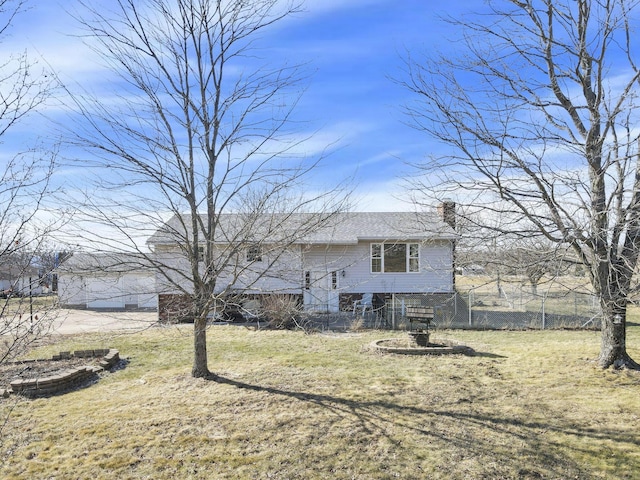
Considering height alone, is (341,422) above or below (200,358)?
below

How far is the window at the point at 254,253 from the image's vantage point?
7.54 meters

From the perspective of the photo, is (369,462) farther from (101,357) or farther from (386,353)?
(101,357)

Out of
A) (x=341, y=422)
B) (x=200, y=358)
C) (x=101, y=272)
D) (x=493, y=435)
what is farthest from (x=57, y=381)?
(x=493, y=435)

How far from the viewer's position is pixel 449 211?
8750 millimetres

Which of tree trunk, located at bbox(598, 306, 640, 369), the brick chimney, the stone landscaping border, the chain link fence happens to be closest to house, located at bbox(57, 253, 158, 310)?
the stone landscaping border

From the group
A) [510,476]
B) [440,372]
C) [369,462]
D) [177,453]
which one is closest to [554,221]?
[440,372]

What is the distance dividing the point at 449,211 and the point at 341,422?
14.6 ft

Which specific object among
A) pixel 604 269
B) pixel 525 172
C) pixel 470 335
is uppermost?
pixel 525 172

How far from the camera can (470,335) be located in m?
14.4

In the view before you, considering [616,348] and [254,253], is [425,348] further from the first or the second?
[254,253]

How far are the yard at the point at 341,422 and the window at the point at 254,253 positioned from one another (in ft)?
6.90

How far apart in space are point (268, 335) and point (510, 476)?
10.0 metres

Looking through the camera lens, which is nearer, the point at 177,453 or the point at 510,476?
the point at 510,476

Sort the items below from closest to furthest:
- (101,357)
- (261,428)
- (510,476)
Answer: (510,476) → (261,428) → (101,357)
